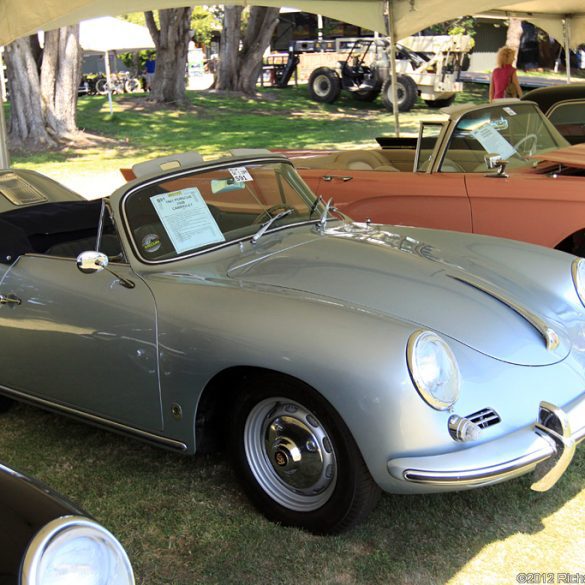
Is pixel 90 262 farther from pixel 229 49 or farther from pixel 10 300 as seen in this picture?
pixel 229 49

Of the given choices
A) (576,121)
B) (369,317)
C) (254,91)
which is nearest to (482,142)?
(576,121)

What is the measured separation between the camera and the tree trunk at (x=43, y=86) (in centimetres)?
1522

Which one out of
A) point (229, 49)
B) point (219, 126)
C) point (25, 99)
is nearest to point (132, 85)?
point (229, 49)

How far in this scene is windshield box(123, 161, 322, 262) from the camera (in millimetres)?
3656

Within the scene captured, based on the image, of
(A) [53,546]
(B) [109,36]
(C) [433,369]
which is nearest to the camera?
(A) [53,546]

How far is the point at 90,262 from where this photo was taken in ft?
11.0

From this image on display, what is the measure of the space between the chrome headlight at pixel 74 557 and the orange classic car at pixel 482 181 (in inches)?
159

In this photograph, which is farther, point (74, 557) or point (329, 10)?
point (329, 10)

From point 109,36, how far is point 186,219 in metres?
18.8

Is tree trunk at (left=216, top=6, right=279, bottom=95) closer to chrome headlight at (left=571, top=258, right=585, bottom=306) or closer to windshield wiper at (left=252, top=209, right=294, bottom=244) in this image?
windshield wiper at (left=252, top=209, right=294, bottom=244)

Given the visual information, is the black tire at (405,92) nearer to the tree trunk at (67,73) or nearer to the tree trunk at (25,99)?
the tree trunk at (67,73)

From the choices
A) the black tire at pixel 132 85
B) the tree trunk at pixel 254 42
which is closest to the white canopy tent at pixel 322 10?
the tree trunk at pixel 254 42

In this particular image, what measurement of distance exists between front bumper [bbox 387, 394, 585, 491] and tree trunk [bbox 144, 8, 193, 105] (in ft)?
57.7

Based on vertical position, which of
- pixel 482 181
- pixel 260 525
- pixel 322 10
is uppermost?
pixel 322 10
